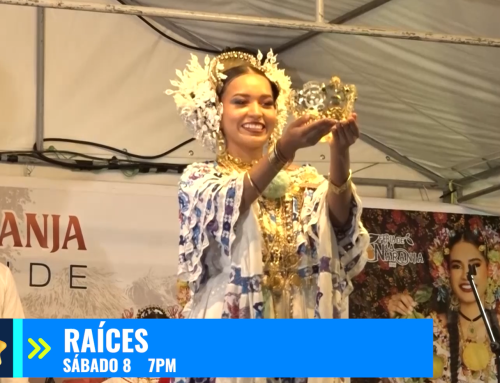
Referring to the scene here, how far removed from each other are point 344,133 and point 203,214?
0.38 m

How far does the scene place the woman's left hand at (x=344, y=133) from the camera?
1.68 meters

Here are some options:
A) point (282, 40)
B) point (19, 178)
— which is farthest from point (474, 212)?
point (19, 178)

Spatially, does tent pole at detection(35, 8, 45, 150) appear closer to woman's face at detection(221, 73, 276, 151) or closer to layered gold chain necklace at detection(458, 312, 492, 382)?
woman's face at detection(221, 73, 276, 151)

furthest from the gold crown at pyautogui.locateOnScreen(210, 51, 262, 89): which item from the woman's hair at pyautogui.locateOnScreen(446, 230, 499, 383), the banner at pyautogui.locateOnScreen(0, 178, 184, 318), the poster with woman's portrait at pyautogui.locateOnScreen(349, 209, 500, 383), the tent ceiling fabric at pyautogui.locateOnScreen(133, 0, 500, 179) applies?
the woman's hair at pyautogui.locateOnScreen(446, 230, 499, 383)

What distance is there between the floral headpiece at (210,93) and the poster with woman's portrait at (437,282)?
1.59 metres

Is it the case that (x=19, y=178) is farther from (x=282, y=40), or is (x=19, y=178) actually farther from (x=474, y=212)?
(x=474, y=212)

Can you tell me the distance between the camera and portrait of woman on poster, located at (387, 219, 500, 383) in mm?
3592

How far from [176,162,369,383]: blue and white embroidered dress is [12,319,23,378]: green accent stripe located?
475mm

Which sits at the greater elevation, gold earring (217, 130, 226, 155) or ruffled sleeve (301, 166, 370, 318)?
gold earring (217, 130, 226, 155)

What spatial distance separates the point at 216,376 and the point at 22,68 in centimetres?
192

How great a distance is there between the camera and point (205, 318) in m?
1.83

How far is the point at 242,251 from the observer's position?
5.88 feet

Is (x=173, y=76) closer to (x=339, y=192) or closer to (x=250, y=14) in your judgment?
(x=250, y=14)

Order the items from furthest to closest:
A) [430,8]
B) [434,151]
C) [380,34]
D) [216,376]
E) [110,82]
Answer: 1. [434,151]
2. [110,82]
3. [430,8]
4. [380,34]
5. [216,376]
